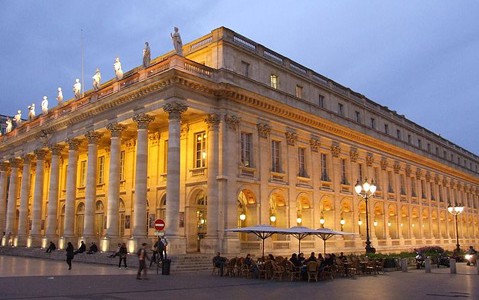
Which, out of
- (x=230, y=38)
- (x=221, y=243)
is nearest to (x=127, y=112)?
(x=230, y=38)

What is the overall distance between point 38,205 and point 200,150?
1815 cm

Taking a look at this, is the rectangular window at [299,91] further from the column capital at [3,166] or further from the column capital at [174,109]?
the column capital at [3,166]

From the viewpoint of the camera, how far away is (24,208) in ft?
147

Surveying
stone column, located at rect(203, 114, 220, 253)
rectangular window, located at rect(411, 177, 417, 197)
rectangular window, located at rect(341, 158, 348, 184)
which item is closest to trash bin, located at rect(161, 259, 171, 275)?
stone column, located at rect(203, 114, 220, 253)

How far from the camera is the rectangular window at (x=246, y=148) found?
1339 inches

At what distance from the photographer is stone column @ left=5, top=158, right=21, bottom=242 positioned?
46.3 metres

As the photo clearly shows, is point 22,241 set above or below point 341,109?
below

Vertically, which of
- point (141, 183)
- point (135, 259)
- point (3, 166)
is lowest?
point (135, 259)

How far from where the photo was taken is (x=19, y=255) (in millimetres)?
40781

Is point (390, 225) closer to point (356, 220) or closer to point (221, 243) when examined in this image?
point (356, 220)

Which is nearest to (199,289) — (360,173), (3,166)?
(360,173)

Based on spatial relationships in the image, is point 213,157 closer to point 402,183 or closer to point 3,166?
point 3,166

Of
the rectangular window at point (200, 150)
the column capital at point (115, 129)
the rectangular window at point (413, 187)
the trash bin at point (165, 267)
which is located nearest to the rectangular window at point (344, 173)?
the rectangular window at point (413, 187)

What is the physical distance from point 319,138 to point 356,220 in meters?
8.83
